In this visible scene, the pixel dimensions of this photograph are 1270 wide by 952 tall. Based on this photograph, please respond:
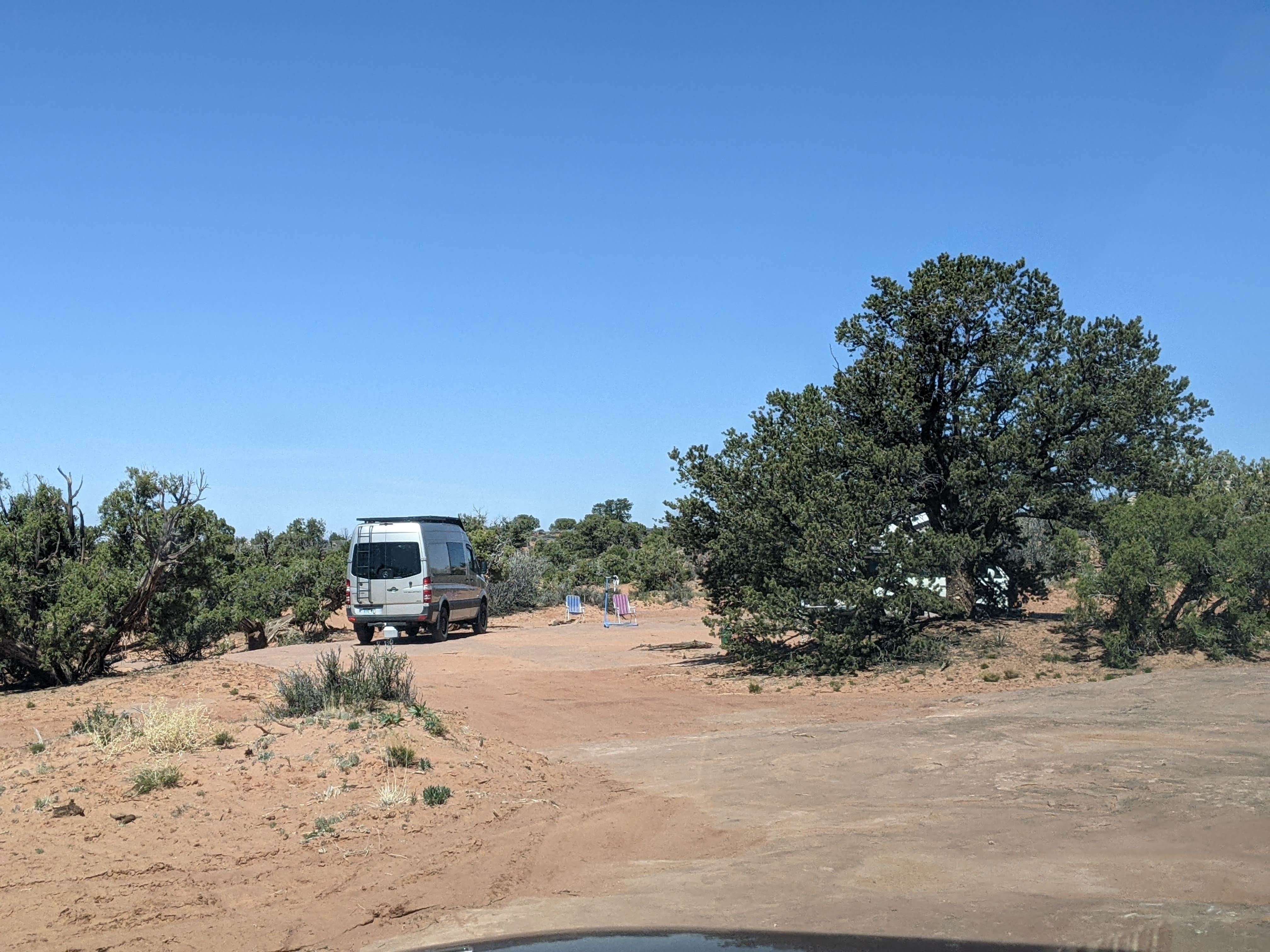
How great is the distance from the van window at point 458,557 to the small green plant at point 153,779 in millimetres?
15895

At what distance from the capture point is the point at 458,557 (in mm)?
25156

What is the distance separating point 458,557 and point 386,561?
2.47 metres

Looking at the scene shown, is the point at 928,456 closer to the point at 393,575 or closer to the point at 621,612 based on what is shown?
the point at 393,575

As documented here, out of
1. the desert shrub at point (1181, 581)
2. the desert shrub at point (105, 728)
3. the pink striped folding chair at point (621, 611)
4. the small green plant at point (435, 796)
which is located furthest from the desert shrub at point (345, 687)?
the pink striped folding chair at point (621, 611)

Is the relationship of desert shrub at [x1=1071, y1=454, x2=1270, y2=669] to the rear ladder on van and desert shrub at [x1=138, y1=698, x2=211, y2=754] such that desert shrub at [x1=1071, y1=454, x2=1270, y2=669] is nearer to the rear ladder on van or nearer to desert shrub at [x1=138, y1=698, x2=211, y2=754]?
desert shrub at [x1=138, y1=698, x2=211, y2=754]

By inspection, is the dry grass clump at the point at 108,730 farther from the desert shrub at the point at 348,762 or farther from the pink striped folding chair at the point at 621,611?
the pink striped folding chair at the point at 621,611

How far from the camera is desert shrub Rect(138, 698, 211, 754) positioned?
29.9 ft

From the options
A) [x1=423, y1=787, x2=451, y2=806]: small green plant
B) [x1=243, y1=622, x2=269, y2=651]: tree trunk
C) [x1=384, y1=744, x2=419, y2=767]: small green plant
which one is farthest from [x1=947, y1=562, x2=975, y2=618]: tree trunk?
[x1=243, y1=622, x2=269, y2=651]: tree trunk

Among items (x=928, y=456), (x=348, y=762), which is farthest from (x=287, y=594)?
(x=348, y=762)

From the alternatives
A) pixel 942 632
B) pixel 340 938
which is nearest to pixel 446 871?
pixel 340 938

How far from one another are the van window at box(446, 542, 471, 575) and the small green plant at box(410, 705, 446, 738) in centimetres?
1329

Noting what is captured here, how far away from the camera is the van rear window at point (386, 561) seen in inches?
902

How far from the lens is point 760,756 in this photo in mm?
10234

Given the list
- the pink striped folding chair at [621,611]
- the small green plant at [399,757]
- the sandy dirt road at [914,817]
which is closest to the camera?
the sandy dirt road at [914,817]
